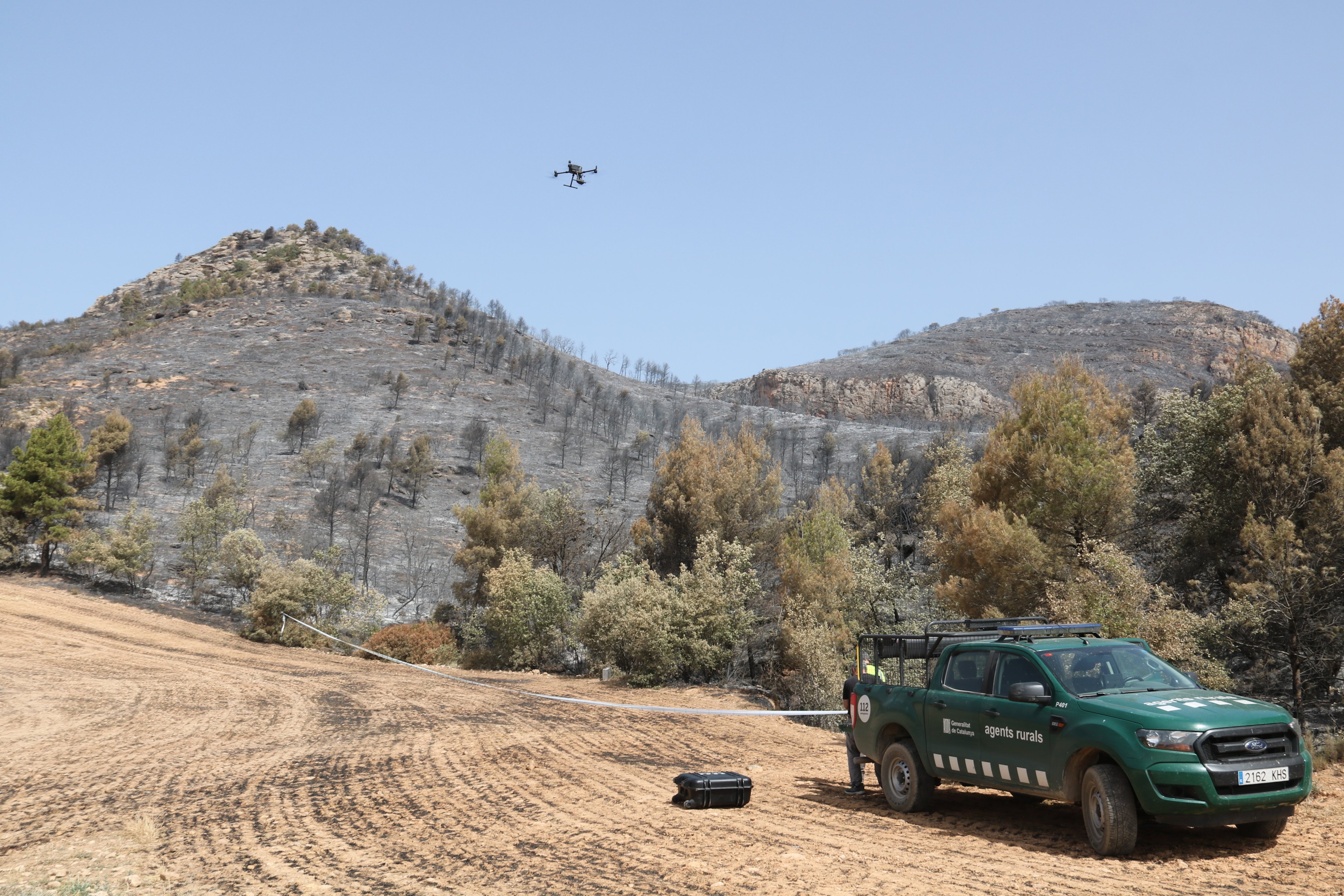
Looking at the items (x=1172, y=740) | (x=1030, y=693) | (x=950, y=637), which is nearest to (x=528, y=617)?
(x=950, y=637)

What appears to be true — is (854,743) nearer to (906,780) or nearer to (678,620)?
(906,780)

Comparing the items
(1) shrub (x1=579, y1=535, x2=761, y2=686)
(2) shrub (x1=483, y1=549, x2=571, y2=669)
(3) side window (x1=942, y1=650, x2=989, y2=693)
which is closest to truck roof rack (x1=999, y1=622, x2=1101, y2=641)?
(3) side window (x1=942, y1=650, x2=989, y2=693)

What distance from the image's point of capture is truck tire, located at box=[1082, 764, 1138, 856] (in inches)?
271

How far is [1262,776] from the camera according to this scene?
266 inches

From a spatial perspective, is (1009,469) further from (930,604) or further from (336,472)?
(336,472)

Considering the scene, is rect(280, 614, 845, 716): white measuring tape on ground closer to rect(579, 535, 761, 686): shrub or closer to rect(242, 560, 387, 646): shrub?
rect(242, 560, 387, 646): shrub

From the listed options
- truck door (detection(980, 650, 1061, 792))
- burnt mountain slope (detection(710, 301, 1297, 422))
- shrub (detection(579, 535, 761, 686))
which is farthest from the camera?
burnt mountain slope (detection(710, 301, 1297, 422))

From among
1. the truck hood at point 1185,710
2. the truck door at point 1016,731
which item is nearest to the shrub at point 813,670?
the truck door at point 1016,731

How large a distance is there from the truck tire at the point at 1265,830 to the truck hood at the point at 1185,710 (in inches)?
36.4

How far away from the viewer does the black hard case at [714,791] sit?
377 inches

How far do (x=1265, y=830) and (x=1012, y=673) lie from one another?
2327 mm

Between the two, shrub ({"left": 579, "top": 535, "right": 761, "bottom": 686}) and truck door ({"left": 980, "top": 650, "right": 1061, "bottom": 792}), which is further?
shrub ({"left": 579, "top": 535, "right": 761, "bottom": 686})

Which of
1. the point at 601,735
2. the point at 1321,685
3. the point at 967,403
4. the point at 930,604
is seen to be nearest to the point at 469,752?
the point at 601,735

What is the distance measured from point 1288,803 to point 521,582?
3146cm
